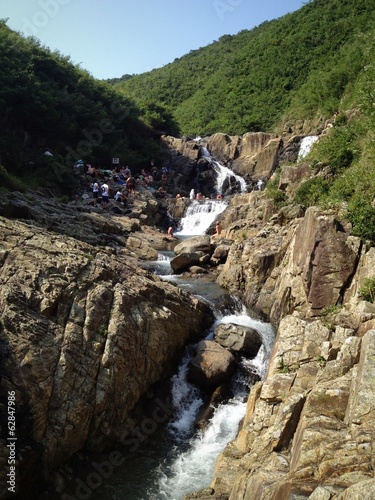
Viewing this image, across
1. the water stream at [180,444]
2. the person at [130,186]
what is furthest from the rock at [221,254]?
the person at [130,186]

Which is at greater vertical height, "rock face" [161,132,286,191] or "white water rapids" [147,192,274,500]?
"rock face" [161,132,286,191]

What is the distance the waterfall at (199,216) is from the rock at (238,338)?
17496 millimetres

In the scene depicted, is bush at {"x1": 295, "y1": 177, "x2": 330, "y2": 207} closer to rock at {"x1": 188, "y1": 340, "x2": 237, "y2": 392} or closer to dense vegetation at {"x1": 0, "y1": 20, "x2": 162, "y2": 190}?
rock at {"x1": 188, "y1": 340, "x2": 237, "y2": 392}

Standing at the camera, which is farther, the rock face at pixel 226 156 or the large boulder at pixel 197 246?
the rock face at pixel 226 156

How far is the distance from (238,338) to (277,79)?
49766 millimetres

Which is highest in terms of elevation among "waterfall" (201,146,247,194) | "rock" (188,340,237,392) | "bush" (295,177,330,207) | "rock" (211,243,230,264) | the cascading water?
"waterfall" (201,146,247,194)

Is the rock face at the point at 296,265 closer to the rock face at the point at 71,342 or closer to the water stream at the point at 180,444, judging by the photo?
the water stream at the point at 180,444

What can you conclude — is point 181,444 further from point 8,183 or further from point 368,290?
point 8,183

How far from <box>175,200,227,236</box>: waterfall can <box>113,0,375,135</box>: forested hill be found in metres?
15.0

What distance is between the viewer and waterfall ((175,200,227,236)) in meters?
30.4

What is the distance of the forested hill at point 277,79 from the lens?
152 ft

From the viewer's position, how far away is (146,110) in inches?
1875

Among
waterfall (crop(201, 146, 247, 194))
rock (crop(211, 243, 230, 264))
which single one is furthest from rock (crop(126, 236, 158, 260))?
waterfall (crop(201, 146, 247, 194))

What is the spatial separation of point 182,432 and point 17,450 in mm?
3904
